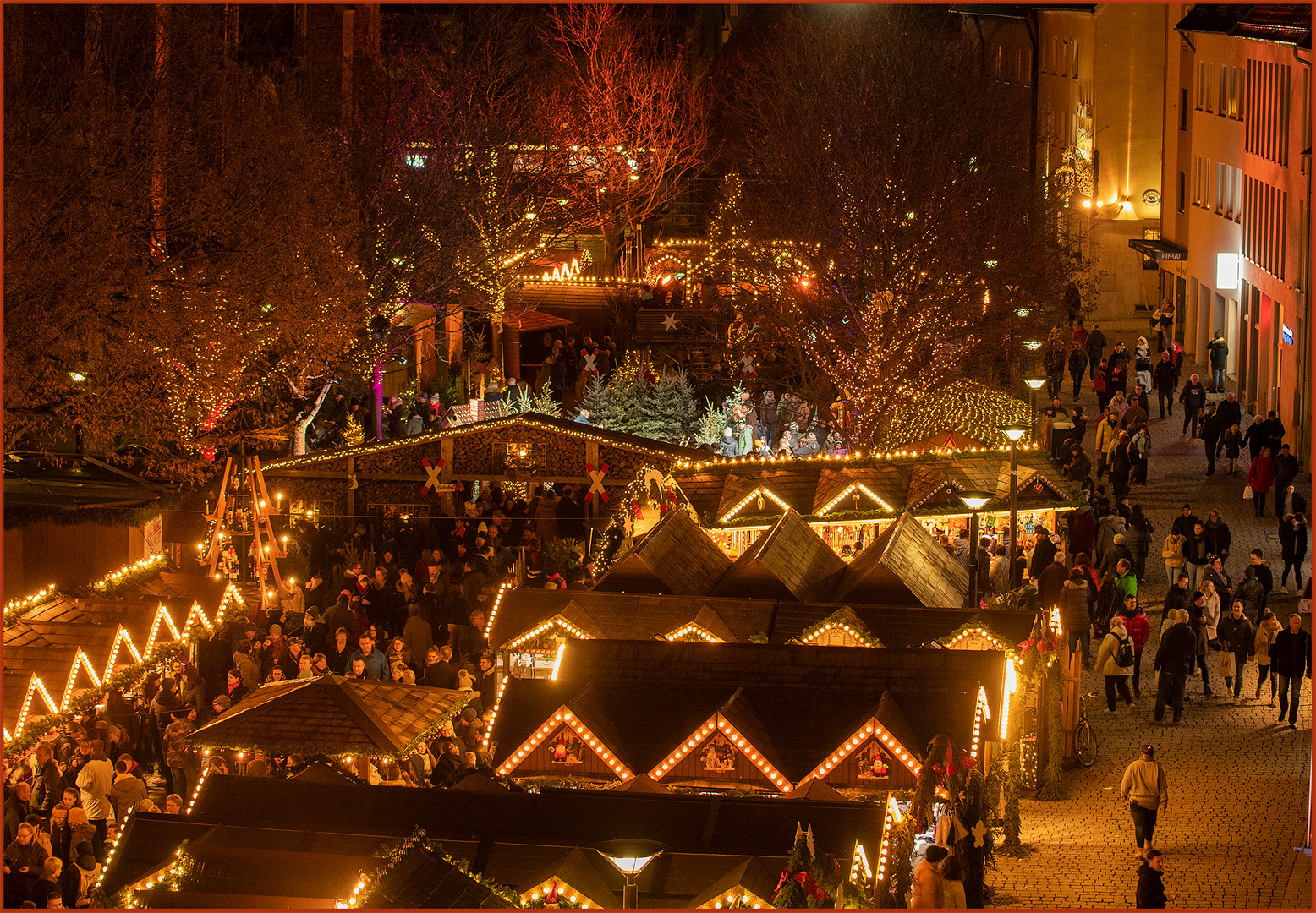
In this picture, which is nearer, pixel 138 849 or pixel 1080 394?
pixel 138 849

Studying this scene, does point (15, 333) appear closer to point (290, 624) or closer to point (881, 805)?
point (290, 624)

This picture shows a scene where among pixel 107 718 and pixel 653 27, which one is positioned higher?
pixel 653 27

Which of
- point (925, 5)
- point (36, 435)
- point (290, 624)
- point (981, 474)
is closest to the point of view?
point (290, 624)

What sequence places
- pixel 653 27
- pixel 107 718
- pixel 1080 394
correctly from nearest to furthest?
pixel 107 718, pixel 1080 394, pixel 653 27

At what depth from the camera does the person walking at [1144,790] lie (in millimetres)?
15781

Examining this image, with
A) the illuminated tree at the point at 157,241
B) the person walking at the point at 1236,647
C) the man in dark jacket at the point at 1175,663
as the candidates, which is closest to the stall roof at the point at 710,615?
the man in dark jacket at the point at 1175,663

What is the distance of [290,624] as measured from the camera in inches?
872

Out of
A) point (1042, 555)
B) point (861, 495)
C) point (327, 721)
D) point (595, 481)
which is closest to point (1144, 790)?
point (327, 721)

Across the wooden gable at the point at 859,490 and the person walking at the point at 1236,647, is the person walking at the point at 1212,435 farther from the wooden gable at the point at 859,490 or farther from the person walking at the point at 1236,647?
the person walking at the point at 1236,647

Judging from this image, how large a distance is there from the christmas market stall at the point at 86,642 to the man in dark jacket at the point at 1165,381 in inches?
710

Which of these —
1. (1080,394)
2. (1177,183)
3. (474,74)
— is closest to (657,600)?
(1080,394)

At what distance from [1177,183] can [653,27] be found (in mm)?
18363

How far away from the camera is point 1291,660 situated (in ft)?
62.8

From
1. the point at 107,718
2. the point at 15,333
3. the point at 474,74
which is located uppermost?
the point at 474,74
